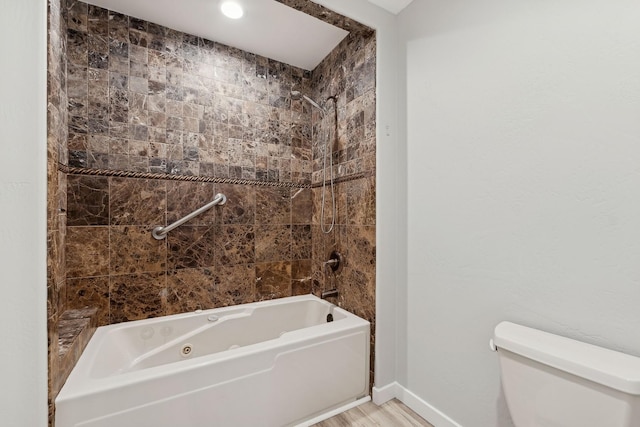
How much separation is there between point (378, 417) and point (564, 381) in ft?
3.51

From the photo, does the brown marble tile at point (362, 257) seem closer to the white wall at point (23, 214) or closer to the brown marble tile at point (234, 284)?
the brown marble tile at point (234, 284)

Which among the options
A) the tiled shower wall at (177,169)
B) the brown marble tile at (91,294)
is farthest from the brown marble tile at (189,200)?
the brown marble tile at (91,294)

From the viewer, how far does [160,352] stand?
1.75 metres

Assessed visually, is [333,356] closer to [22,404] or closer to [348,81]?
[22,404]

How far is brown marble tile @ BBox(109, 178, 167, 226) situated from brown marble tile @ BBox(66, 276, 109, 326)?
0.39 metres

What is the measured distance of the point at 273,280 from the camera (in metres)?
2.35

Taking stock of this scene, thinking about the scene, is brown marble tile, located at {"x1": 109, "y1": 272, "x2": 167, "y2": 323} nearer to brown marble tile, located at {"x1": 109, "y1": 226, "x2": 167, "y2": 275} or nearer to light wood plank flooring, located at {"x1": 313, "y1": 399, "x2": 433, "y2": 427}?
brown marble tile, located at {"x1": 109, "y1": 226, "x2": 167, "y2": 275}

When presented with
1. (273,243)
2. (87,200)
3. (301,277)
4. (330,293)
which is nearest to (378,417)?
(330,293)

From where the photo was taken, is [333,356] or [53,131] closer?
[53,131]

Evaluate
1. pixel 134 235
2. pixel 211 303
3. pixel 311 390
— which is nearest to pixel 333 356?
pixel 311 390

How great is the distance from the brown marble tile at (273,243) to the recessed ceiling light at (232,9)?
1513 mm

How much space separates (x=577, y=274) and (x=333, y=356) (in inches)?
49.4

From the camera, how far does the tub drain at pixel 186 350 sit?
1.82m

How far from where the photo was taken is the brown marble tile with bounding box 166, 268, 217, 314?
1952 millimetres
